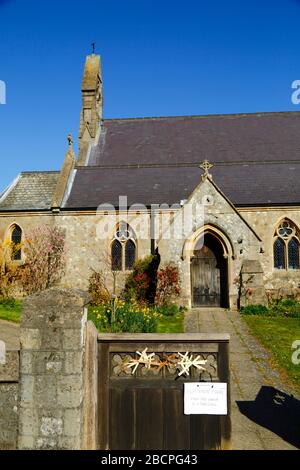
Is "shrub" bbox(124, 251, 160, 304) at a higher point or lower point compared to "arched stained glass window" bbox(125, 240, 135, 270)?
lower

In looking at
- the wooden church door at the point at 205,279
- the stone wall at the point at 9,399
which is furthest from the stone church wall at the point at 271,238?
A: the stone wall at the point at 9,399

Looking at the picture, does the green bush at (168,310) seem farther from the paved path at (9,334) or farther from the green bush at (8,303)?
the green bush at (8,303)

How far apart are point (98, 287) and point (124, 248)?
2.49 m

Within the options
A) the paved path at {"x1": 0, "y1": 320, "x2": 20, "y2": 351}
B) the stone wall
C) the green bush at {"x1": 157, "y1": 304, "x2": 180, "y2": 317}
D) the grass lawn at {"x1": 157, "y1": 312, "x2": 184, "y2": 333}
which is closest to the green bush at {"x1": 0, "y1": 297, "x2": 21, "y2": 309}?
the paved path at {"x1": 0, "y1": 320, "x2": 20, "y2": 351}

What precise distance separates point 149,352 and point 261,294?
12.6m

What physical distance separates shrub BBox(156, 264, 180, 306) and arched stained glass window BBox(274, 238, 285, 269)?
21.3ft

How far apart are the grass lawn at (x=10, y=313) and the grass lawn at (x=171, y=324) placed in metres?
5.22

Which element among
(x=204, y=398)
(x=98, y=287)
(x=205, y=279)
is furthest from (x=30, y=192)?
(x=204, y=398)

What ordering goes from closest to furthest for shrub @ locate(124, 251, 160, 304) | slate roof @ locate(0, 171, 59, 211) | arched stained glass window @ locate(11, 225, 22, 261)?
shrub @ locate(124, 251, 160, 304) < arched stained glass window @ locate(11, 225, 22, 261) < slate roof @ locate(0, 171, 59, 211)

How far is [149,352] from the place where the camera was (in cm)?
491

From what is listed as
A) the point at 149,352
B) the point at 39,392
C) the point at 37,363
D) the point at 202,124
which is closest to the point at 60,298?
the point at 37,363

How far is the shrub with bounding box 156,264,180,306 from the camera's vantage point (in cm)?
1661

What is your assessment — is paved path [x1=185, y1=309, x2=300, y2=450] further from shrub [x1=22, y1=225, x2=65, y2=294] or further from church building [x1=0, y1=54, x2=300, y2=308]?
shrub [x1=22, y1=225, x2=65, y2=294]

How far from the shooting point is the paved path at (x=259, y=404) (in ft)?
17.8
